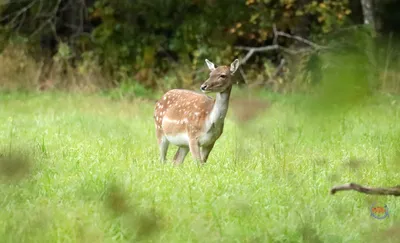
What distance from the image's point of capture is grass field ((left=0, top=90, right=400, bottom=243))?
1.85 meters

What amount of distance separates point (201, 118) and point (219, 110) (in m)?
0.18

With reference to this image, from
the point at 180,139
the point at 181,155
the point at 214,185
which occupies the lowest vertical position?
the point at 181,155

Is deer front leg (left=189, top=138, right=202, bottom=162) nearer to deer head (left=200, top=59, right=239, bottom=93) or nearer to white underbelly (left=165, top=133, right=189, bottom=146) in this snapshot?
white underbelly (left=165, top=133, right=189, bottom=146)

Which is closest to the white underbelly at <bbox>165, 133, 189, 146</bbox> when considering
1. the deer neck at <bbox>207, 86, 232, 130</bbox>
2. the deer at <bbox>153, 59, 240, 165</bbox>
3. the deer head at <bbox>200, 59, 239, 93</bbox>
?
the deer at <bbox>153, 59, 240, 165</bbox>

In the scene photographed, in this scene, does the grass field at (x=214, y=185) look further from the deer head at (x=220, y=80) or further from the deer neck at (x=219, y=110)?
the deer head at (x=220, y=80)

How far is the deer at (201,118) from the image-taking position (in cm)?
735

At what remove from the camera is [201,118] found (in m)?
7.45

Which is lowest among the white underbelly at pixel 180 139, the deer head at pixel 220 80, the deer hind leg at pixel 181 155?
the deer hind leg at pixel 181 155

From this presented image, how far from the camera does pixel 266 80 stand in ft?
58.5

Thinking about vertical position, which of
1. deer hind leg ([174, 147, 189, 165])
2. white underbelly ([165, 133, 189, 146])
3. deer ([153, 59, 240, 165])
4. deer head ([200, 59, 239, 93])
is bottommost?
deer hind leg ([174, 147, 189, 165])

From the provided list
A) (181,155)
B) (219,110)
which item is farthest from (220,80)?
(181,155)

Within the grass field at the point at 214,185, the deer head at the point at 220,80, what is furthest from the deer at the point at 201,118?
the grass field at the point at 214,185

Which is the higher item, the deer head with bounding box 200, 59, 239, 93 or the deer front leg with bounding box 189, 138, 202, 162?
the deer head with bounding box 200, 59, 239, 93

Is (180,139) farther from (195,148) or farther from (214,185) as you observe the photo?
(214,185)
